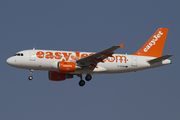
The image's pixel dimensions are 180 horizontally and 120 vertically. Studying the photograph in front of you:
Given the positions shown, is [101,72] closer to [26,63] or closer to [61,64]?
[61,64]

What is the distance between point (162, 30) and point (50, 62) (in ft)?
57.4

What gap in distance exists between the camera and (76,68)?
4150 cm

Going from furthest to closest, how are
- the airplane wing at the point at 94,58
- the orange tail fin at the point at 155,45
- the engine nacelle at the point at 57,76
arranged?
the orange tail fin at the point at 155,45 → the engine nacelle at the point at 57,76 → the airplane wing at the point at 94,58

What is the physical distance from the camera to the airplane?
134 ft

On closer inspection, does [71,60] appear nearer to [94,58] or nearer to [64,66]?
[64,66]

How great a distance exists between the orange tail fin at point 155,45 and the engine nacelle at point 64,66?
10289mm

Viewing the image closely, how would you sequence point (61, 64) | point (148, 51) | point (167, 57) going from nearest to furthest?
point (61, 64) → point (167, 57) → point (148, 51)

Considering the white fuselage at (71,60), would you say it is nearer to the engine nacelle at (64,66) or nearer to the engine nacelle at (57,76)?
the engine nacelle at (64,66)

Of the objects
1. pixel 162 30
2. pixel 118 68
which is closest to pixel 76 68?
pixel 118 68

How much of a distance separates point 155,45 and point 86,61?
37.6 feet

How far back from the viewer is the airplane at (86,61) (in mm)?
40969

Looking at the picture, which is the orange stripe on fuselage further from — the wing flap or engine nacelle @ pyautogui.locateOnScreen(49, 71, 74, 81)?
engine nacelle @ pyautogui.locateOnScreen(49, 71, 74, 81)

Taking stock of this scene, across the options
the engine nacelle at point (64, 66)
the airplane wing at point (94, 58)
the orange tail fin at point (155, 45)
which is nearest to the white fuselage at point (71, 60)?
the engine nacelle at point (64, 66)

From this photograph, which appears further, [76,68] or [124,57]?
[124,57]
